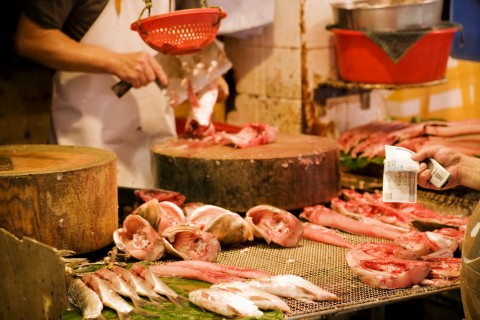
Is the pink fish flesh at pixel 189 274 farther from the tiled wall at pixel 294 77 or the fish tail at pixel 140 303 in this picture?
the tiled wall at pixel 294 77

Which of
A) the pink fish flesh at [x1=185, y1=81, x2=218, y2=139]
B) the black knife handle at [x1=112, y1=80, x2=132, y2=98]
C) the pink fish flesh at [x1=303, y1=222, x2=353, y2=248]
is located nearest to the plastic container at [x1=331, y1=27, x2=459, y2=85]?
the pink fish flesh at [x1=185, y1=81, x2=218, y2=139]

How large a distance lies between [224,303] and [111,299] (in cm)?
45

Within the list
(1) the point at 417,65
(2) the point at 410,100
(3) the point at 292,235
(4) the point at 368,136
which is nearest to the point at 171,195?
(3) the point at 292,235

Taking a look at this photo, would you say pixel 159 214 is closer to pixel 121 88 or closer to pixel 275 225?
pixel 275 225

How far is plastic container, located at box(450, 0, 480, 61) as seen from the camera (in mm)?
6641

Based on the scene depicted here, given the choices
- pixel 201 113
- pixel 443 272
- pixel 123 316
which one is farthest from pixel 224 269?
pixel 201 113

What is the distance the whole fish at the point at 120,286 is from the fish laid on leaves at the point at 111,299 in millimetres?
25

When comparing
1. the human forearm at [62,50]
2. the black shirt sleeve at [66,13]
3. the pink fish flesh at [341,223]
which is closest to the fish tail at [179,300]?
the pink fish flesh at [341,223]

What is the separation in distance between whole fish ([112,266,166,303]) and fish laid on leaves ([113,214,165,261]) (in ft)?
1.07

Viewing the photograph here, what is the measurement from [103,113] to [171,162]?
4.08ft

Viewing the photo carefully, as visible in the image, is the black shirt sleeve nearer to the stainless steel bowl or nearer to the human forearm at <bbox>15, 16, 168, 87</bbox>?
the human forearm at <bbox>15, 16, 168, 87</bbox>

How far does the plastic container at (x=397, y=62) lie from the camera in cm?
574

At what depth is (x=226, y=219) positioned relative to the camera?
3971 millimetres

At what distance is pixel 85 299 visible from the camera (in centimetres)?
315
